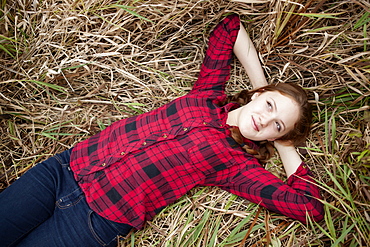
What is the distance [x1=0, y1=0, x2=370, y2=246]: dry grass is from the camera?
1817mm

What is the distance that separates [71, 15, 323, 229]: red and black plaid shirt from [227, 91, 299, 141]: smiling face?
19 cm

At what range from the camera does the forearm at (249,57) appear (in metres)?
2.02

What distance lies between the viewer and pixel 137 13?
2035 millimetres

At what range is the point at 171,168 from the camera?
180 centimetres

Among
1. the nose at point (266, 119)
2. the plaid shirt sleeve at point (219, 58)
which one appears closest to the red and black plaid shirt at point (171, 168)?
the plaid shirt sleeve at point (219, 58)

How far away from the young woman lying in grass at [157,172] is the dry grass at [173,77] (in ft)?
0.53

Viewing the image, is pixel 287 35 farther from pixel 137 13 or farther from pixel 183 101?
pixel 137 13

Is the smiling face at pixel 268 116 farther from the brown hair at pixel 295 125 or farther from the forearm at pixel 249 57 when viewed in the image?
the forearm at pixel 249 57

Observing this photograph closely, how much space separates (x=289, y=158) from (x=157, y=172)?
92cm

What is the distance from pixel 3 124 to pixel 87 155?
2.53 ft

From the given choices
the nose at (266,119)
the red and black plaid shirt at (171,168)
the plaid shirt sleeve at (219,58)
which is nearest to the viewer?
the nose at (266,119)

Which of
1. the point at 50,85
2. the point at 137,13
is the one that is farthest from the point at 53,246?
Answer: the point at 137,13

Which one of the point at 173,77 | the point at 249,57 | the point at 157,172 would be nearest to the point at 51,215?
the point at 157,172

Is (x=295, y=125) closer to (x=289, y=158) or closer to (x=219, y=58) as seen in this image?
(x=289, y=158)
